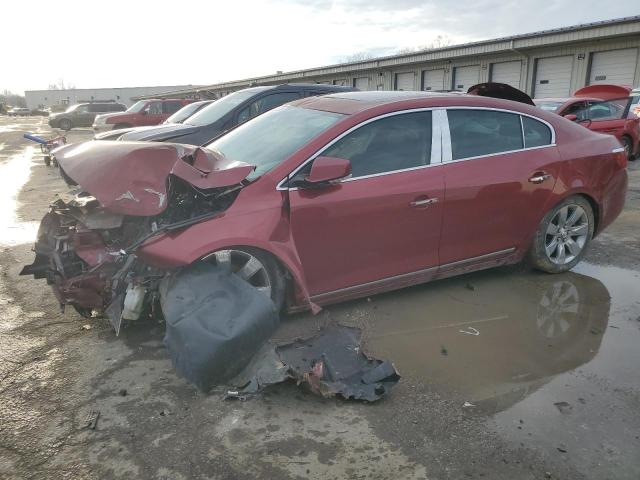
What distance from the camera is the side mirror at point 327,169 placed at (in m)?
3.46

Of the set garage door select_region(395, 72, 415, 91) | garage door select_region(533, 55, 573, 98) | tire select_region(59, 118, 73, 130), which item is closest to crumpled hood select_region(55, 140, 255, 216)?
garage door select_region(533, 55, 573, 98)

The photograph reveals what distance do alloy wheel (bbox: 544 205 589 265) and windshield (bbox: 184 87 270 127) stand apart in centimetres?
517

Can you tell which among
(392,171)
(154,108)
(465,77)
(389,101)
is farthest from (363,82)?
(392,171)

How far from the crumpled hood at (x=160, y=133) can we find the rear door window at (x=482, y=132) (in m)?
4.49

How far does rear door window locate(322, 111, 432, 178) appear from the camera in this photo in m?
3.76

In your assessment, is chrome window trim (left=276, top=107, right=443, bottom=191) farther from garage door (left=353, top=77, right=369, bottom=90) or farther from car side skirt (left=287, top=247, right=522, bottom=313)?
garage door (left=353, top=77, right=369, bottom=90)

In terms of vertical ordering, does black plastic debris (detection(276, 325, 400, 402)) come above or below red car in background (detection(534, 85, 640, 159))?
below

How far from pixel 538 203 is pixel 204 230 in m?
2.96

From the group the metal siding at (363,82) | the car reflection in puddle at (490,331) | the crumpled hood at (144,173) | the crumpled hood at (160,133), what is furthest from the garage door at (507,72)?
the crumpled hood at (144,173)

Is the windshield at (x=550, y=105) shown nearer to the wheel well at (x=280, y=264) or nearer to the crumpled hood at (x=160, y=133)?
the crumpled hood at (x=160, y=133)

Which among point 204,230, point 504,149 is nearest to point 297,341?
point 204,230

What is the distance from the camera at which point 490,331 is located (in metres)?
3.85

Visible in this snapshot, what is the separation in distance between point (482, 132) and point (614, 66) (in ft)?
58.5

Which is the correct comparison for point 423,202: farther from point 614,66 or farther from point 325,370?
point 614,66
